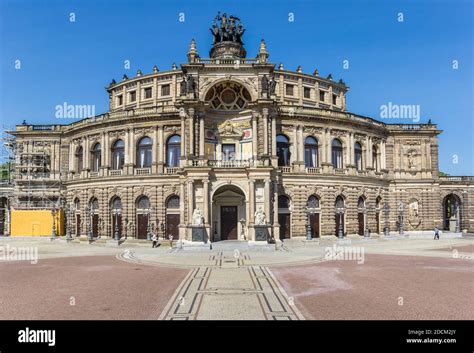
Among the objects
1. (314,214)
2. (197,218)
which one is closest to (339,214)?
(314,214)

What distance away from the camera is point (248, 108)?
4019cm

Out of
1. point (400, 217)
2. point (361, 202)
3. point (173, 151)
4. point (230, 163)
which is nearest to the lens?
point (230, 163)

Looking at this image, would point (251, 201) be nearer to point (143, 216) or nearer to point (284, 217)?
point (284, 217)

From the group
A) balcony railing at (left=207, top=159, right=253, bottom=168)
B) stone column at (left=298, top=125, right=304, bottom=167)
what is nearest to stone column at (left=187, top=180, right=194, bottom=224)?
balcony railing at (left=207, top=159, right=253, bottom=168)

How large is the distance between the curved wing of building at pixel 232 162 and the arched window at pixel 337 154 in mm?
140

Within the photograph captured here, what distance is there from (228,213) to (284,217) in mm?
6833

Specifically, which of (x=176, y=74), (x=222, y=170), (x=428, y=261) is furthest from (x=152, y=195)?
(x=428, y=261)

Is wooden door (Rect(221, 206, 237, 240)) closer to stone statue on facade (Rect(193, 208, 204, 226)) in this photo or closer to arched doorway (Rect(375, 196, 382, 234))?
stone statue on facade (Rect(193, 208, 204, 226))

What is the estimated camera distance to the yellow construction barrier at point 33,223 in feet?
165

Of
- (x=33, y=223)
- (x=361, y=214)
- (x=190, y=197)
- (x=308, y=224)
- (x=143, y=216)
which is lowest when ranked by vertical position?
(x=33, y=223)

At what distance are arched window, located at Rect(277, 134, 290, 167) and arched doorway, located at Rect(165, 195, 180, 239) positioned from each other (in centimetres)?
1353

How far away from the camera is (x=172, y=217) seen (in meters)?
42.5
